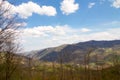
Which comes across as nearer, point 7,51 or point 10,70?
point 7,51

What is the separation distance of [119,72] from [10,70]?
3980 inches

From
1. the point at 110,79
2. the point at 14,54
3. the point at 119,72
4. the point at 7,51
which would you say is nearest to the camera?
the point at 7,51

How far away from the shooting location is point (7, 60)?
28688 millimetres

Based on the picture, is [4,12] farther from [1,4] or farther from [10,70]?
[10,70]

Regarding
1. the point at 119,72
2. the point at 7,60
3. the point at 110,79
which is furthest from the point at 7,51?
the point at 119,72

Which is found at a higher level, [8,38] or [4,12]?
[4,12]

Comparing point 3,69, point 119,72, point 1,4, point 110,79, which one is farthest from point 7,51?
point 119,72

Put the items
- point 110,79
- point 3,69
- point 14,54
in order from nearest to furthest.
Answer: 1. point 14,54
2. point 3,69
3. point 110,79

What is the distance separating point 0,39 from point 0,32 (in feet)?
1.82

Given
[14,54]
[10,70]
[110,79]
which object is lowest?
[110,79]

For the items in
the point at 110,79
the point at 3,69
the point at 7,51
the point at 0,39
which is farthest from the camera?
the point at 110,79

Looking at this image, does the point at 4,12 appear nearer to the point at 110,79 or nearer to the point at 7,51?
the point at 7,51

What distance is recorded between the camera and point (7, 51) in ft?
88.6

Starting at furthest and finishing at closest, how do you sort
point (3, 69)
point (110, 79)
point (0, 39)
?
point (110, 79) → point (3, 69) → point (0, 39)
